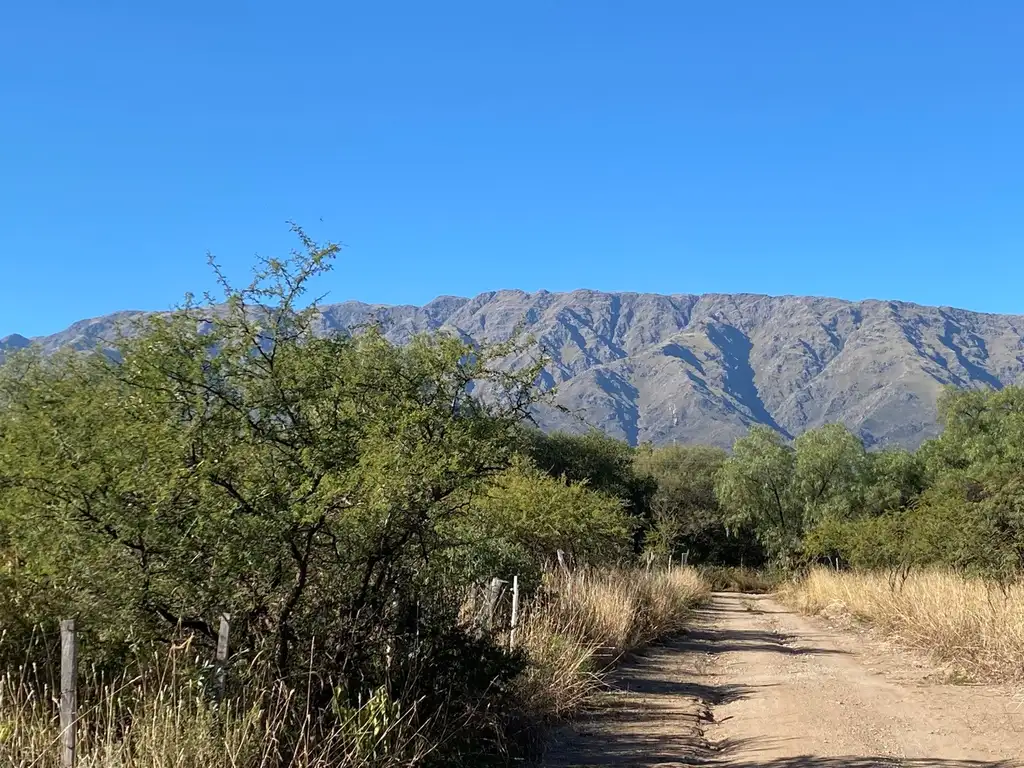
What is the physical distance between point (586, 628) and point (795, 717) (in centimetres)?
380

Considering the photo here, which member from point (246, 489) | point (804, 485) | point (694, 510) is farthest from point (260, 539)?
point (694, 510)

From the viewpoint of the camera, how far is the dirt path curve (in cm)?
793

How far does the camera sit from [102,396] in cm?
557

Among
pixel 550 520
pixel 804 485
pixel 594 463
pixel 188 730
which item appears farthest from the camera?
pixel 804 485

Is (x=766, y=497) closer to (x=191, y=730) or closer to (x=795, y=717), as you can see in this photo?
(x=795, y=717)

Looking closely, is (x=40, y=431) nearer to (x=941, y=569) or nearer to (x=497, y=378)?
(x=497, y=378)

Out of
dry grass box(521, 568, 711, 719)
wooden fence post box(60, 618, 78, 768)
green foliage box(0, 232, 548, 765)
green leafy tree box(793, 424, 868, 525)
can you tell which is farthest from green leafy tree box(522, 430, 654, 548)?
wooden fence post box(60, 618, 78, 768)

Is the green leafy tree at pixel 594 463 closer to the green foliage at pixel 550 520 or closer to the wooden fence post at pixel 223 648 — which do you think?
the green foliage at pixel 550 520

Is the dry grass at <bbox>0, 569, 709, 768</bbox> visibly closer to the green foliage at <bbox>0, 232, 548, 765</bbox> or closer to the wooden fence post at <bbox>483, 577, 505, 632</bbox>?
the green foliage at <bbox>0, 232, 548, 765</bbox>

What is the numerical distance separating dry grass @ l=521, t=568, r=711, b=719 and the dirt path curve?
37 cm

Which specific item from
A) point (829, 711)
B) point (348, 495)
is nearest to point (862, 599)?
point (829, 711)

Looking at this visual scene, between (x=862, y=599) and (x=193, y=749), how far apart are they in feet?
66.2

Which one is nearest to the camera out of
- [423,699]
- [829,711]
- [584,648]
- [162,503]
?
[162,503]

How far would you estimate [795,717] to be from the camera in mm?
9750
